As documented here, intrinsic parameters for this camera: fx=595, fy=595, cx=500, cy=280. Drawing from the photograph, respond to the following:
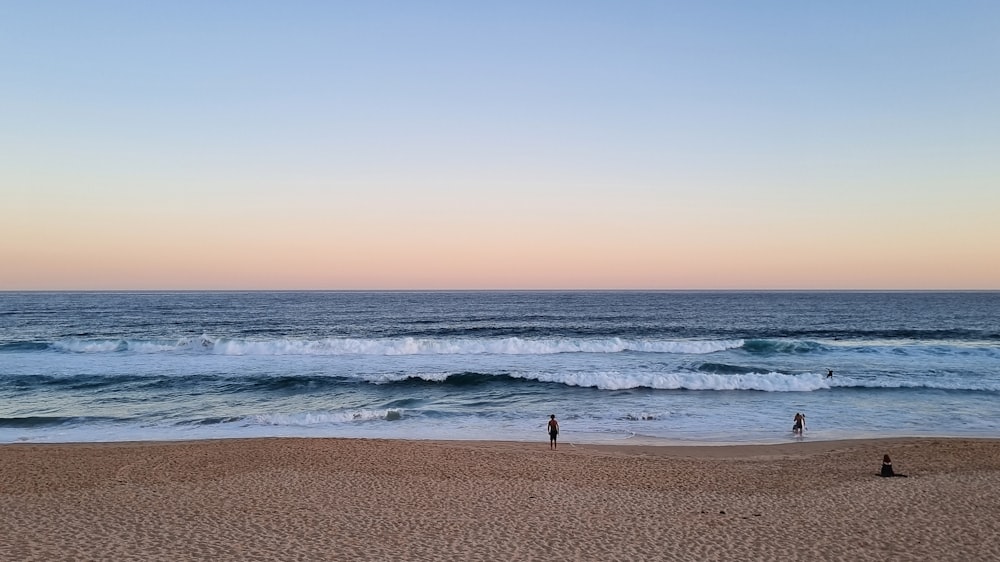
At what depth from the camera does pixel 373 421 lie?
68.2 ft

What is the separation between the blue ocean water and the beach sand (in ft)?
9.49

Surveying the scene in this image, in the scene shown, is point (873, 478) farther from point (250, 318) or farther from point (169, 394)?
point (250, 318)

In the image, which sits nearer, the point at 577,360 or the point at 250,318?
the point at 577,360

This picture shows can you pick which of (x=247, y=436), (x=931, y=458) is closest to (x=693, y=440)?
(x=931, y=458)

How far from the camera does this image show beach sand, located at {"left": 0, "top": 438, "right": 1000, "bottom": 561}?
9.08m

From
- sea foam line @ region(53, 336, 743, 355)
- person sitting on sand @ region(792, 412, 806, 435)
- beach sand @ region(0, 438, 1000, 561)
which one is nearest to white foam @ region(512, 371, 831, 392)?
person sitting on sand @ region(792, 412, 806, 435)

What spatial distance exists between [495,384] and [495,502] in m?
16.1

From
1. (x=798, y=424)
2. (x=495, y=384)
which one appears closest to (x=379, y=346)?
(x=495, y=384)

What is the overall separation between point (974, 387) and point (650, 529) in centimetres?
2333

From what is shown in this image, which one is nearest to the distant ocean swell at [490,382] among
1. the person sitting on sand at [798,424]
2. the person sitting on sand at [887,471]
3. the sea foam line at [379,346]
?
the person sitting on sand at [798,424]

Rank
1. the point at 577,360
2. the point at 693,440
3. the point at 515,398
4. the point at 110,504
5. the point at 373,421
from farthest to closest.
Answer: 1. the point at 577,360
2. the point at 515,398
3. the point at 373,421
4. the point at 693,440
5. the point at 110,504

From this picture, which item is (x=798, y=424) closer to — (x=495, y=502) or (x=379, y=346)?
(x=495, y=502)

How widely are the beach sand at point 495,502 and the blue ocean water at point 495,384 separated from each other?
2892mm

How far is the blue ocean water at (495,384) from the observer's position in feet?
64.4
